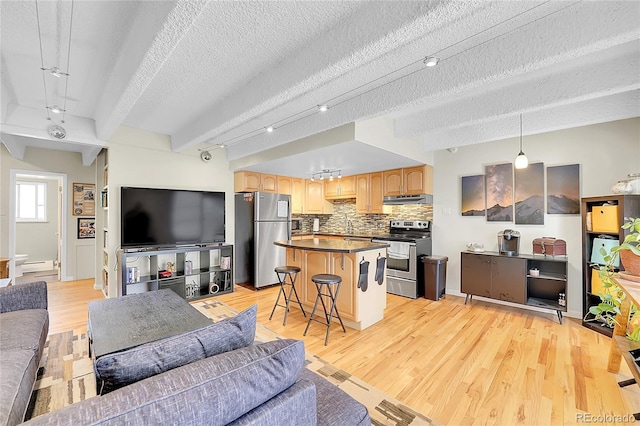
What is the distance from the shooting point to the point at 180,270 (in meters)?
4.38

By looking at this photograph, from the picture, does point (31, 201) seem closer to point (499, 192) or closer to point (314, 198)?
point (314, 198)

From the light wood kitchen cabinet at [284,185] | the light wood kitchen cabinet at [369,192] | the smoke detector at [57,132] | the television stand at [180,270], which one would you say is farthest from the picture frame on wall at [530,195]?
the smoke detector at [57,132]

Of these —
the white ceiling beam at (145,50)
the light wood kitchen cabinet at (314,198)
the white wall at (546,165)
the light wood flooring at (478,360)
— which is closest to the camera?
the white ceiling beam at (145,50)

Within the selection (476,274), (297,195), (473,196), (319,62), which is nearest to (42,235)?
(297,195)

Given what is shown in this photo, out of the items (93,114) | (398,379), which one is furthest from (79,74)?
(398,379)

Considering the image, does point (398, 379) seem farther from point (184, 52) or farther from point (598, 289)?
point (184, 52)

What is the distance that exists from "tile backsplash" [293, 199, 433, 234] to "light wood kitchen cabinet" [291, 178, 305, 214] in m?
0.63

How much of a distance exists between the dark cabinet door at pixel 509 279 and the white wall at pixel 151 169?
436cm

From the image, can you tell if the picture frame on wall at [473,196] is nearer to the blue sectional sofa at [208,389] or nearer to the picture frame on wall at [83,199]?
the blue sectional sofa at [208,389]

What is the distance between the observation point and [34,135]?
11.0 feet

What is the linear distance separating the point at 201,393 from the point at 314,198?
18.4 ft

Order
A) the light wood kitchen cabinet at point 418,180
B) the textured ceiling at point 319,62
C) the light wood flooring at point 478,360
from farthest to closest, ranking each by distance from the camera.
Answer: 1. the light wood kitchen cabinet at point 418,180
2. the light wood flooring at point 478,360
3. the textured ceiling at point 319,62

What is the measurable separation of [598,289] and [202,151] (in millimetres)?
5889

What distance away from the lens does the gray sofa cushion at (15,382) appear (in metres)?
1.26
